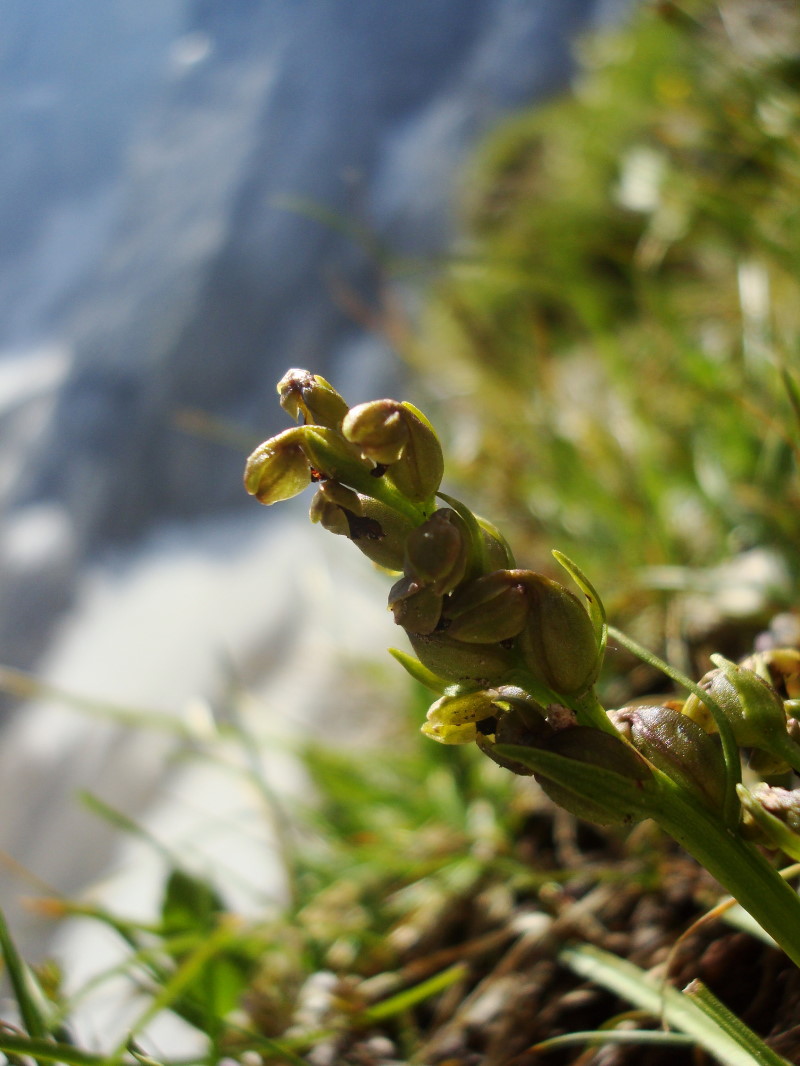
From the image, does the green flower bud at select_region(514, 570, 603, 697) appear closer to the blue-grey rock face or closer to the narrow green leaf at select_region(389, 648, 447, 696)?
the narrow green leaf at select_region(389, 648, 447, 696)

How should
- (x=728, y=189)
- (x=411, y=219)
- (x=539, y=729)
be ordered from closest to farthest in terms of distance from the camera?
(x=539, y=729) → (x=728, y=189) → (x=411, y=219)

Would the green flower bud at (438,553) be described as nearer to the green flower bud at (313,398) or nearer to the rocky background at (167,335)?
the green flower bud at (313,398)

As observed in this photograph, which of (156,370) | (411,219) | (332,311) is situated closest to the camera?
(156,370)

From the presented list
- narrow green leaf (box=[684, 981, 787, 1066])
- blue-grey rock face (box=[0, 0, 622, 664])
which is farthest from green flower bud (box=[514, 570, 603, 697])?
blue-grey rock face (box=[0, 0, 622, 664])

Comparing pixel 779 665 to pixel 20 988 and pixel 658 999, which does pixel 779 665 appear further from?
pixel 20 988

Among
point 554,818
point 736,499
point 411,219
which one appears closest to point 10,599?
point 554,818

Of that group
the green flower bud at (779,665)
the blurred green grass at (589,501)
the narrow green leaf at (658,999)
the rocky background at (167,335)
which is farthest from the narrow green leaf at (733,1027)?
the rocky background at (167,335)

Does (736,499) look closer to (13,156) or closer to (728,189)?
(728,189)
